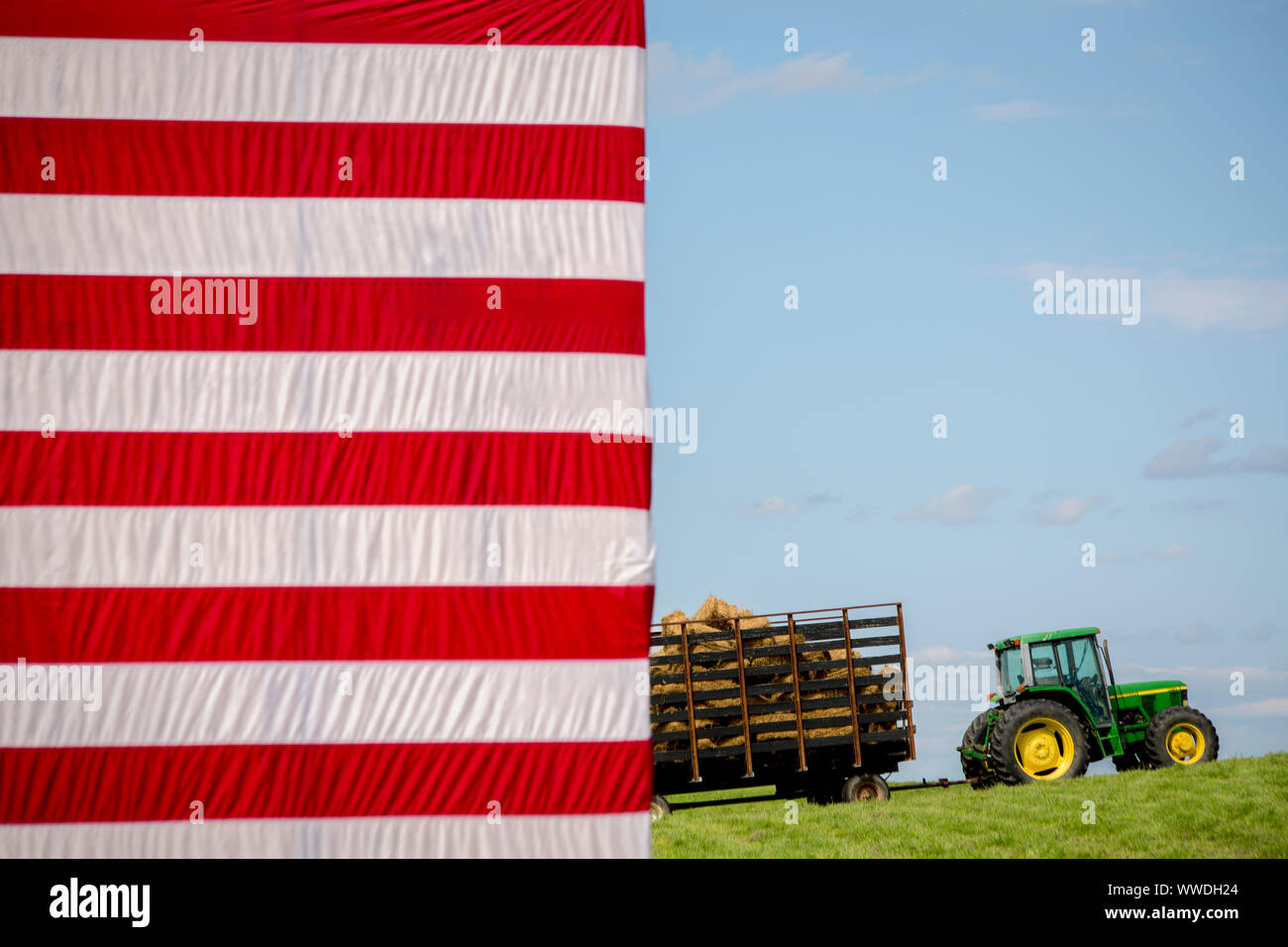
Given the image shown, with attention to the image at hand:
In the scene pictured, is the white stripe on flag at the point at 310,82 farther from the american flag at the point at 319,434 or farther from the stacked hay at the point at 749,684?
the stacked hay at the point at 749,684

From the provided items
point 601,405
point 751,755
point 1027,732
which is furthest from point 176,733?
point 1027,732

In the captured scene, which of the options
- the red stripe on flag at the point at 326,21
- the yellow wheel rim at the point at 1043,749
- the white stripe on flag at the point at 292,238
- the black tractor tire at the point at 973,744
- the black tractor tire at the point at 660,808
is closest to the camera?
the white stripe on flag at the point at 292,238

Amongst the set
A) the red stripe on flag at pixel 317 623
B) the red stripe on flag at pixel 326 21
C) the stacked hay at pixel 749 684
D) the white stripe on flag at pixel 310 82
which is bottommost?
the stacked hay at pixel 749 684

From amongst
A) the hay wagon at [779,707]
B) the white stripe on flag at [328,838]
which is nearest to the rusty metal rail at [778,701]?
the hay wagon at [779,707]

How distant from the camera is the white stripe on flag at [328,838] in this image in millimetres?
4465

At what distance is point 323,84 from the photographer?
4.82 meters

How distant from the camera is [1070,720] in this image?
16094mm

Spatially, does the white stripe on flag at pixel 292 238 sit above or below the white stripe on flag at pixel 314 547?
above

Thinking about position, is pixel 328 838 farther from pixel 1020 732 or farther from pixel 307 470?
pixel 1020 732

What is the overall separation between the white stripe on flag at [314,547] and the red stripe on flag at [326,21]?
1952mm

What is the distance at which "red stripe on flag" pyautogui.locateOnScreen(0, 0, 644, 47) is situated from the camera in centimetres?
481

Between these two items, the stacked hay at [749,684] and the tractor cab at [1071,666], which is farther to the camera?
the tractor cab at [1071,666]

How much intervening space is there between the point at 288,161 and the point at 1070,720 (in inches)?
562
